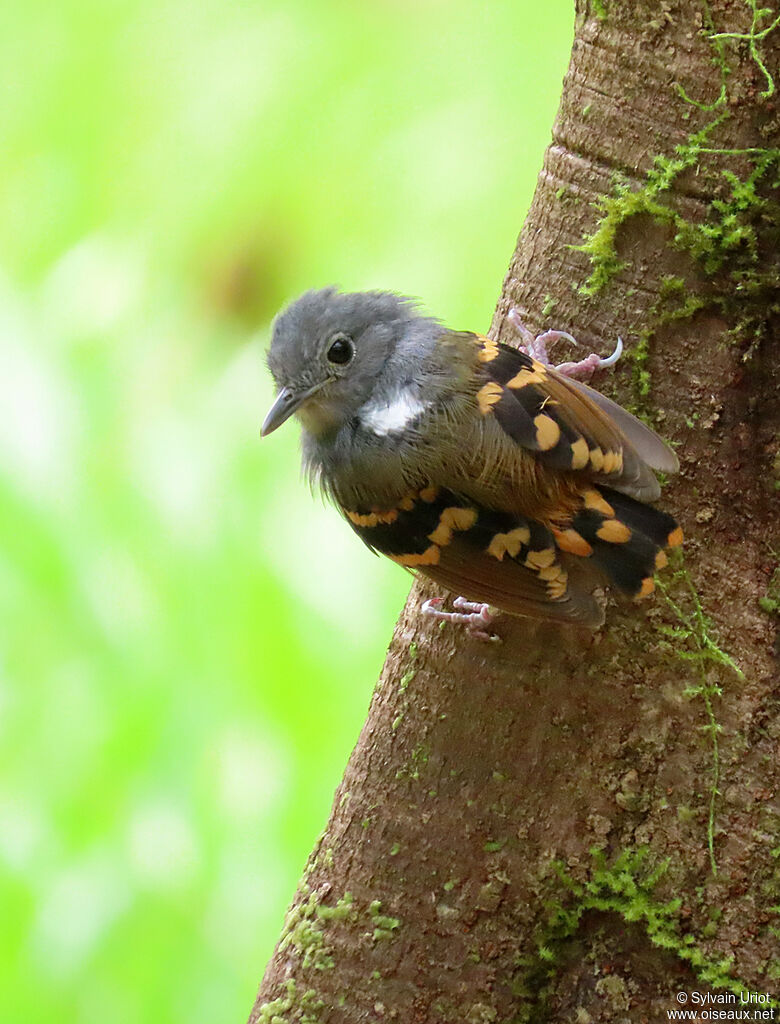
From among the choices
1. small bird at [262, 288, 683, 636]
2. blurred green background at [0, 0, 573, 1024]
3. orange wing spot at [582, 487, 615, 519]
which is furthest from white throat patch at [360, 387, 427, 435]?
blurred green background at [0, 0, 573, 1024]

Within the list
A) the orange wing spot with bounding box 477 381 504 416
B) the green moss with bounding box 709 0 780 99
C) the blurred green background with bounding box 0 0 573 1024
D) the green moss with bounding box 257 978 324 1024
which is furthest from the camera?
the blurred green background with bounding box 0 0 573 1024

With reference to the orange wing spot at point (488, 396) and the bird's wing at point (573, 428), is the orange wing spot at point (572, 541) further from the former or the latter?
the orange wing spot at point (488, 396)

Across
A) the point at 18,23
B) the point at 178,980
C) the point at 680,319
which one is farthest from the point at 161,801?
the point at 18,23

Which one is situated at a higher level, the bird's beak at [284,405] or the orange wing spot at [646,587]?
the bird's beak at [284,405]

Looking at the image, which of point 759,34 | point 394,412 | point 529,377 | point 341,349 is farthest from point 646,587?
point 759,34

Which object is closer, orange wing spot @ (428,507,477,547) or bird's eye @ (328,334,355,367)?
orange wing spot @ (428,507,477,547)

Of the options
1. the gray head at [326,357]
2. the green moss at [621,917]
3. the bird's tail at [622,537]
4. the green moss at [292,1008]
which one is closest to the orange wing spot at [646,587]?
the bird's tail at [622,537]

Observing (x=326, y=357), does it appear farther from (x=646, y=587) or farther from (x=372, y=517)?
(x=646, y=587)

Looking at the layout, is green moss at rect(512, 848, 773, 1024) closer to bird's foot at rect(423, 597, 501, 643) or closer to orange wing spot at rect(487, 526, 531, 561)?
bird's foot at rect(423, 597, 501, 643)

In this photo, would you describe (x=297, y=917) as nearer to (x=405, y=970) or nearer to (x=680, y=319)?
(x=405, y=970)
